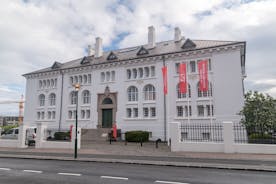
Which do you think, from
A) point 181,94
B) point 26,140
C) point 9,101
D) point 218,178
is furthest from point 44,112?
point 9,101

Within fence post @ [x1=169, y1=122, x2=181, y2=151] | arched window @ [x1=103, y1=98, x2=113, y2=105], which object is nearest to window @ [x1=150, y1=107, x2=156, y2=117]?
arched window @ [x1=103, y1=98, x2=113, y2=105]

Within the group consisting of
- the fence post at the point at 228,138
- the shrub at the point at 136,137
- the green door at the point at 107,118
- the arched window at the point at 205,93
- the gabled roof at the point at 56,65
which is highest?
the gabled roof at the point at 56,65

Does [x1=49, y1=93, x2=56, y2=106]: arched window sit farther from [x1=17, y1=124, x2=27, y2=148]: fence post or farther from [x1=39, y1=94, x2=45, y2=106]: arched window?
[x1=17, y1=124, x2=27, y2=148]: fence post

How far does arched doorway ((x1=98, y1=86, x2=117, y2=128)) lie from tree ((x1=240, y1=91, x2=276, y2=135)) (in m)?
17.2

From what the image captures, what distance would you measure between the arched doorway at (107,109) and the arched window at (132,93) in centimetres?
204

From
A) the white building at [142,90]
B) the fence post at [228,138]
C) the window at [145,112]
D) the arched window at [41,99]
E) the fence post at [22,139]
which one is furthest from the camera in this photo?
the arched window at [41,99]

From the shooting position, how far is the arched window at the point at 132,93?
2952cm

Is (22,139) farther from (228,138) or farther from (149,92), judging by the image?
(228,138)

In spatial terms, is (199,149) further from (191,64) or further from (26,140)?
(26,140)

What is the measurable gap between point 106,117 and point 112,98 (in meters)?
2.87

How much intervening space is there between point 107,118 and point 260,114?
19.6 meters

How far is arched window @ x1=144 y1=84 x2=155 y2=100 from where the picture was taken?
28.4 m

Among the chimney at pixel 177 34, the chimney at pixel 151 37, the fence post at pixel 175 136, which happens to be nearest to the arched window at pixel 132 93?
the chimney at pixel 151 37

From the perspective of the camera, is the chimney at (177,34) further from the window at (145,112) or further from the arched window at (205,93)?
the window at (145,112)
